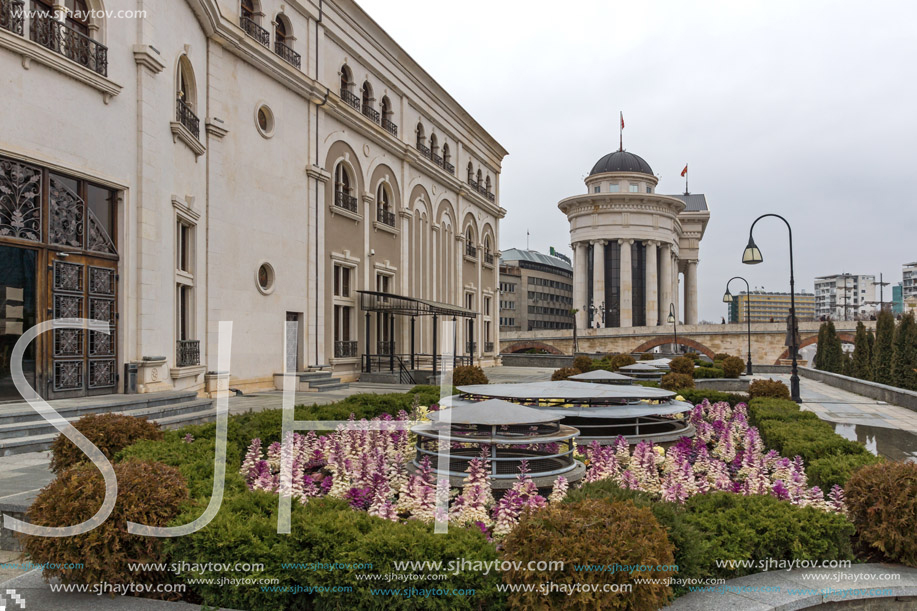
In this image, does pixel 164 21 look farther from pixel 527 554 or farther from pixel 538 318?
pixel 538 318

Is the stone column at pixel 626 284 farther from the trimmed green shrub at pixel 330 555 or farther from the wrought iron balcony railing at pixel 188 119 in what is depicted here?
the trimmed green shrub at pixel 330 555

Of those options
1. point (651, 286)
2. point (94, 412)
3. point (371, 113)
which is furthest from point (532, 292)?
point (94, 412)

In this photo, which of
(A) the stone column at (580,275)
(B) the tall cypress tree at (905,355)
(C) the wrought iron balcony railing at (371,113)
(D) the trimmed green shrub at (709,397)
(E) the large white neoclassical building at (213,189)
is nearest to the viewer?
(E) the large white neoclassical building at (213,189)

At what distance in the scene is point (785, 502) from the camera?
19.2 feet

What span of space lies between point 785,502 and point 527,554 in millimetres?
2947

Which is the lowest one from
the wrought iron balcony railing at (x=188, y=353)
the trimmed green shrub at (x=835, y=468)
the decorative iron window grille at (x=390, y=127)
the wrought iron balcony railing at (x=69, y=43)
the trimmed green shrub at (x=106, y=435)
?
the trimmed green shrub at (x=835, y=468)

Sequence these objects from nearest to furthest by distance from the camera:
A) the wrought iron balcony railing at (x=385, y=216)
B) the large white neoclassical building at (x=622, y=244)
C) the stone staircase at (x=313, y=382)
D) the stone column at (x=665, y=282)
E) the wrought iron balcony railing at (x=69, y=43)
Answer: the wrought iron balcony railing at (x=69, y=43) → the stone staircase at (x=313, y=382) → the wrought iron balcony railing at (x=385, y=216) → the large white neoclassical building at (x=622, y=244) → the stone column at (x=665, y=282)

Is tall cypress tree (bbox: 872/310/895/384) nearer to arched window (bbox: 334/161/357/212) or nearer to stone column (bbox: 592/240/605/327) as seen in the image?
arched window (bbox: 334/161/357/212)

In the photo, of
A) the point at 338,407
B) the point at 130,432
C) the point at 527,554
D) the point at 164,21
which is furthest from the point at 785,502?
the point at 164,21

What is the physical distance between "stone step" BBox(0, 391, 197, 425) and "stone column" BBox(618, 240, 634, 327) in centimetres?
7702

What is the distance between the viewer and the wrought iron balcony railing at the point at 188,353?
54.6ft

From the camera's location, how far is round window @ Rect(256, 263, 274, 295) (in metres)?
22.0

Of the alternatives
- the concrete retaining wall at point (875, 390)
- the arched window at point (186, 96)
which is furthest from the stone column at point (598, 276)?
the arched window at point (186, 96)

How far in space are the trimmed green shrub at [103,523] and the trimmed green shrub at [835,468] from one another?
21.1 ft
